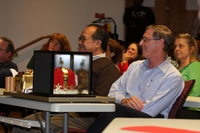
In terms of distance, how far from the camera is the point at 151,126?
1.91m

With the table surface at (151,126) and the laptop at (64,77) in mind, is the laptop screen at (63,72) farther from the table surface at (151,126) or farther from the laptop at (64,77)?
the table surface at (151,126)

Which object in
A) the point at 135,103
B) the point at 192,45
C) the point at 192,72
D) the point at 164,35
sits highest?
the point at 164,35

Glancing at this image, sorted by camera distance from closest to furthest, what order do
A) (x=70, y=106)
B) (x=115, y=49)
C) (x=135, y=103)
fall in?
1. (x=70, y=106)
2. (x=135, y=103)
3. (x=115, y=49)

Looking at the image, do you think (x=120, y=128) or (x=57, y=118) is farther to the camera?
(x=57, y=118)

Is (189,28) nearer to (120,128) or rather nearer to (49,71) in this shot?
(49,71)

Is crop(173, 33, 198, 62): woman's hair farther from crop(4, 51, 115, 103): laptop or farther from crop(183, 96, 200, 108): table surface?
crop(4, 51, 115, 103): laptop

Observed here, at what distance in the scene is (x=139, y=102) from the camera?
3326 millimetres

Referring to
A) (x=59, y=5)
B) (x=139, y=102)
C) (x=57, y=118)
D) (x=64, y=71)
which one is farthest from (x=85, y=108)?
(x=59, y=5)

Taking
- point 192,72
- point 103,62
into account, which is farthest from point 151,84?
point 192,72

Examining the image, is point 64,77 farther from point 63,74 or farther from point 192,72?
point 192,72

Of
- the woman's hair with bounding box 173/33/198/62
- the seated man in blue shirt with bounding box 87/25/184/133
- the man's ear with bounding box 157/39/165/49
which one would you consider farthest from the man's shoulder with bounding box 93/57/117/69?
the woman's hair with bounding box 173/33/198/62

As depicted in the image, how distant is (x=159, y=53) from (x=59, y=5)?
5.72 metres

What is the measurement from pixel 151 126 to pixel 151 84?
1.51 m

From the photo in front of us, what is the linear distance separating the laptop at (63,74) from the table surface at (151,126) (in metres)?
0.74
